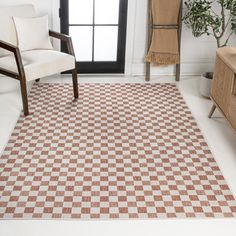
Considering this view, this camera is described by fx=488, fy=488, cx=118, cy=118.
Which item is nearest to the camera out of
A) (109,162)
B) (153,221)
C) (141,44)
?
(153,221)

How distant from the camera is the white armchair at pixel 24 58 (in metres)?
3.98

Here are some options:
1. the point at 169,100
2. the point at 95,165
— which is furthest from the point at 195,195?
the point at 169,100

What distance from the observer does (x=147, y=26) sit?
4.88m

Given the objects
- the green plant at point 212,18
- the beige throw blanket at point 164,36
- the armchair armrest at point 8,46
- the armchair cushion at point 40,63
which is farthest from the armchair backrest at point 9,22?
the green plant at point 212,18

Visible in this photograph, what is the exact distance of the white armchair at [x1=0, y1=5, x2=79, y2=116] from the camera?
3.98m

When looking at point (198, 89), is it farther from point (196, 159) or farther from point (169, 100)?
point (196, 159)

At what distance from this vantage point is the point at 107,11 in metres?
4.85

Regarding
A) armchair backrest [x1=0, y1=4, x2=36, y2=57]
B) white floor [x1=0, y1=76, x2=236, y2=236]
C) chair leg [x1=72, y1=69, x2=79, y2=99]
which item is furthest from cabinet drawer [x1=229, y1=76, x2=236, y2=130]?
armchair backrest [x1=0, y1=4, x2=36, y2=57]

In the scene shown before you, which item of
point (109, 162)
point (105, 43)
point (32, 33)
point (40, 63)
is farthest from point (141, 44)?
point (109, 162)

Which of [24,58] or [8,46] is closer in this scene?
[8,46]

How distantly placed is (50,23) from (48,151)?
1.68 m

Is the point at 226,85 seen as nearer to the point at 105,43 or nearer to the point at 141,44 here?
the point at 141,44

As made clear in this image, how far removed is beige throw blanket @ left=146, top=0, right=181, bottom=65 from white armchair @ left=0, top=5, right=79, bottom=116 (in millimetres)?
926

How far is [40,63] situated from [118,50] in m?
1.15
